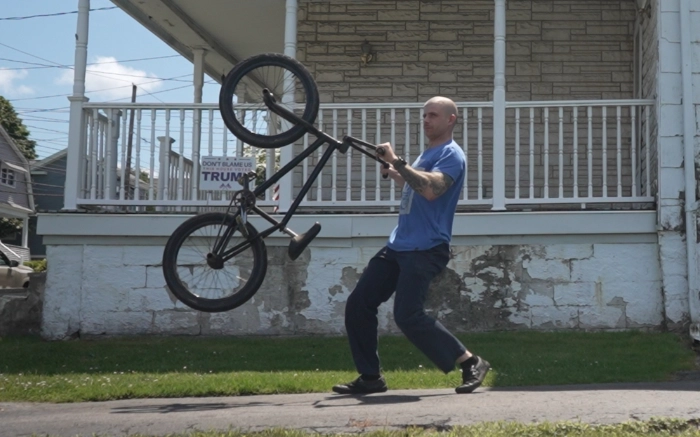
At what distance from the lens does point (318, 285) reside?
28.3ft

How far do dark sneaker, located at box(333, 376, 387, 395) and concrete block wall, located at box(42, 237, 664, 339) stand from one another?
9.92ft

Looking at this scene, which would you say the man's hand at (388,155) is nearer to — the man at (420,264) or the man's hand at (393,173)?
the man at (420,264)

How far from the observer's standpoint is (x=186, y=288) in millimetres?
5930

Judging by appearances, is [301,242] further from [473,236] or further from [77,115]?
[77,115]

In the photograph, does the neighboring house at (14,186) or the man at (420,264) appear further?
the neighboring house at (14,186)

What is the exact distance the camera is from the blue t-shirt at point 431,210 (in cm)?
523

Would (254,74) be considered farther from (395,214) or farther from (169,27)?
(169,27)

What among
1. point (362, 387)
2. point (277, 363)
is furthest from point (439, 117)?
point (277, 363)

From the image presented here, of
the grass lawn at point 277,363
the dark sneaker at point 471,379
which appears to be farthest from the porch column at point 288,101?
the dark sneaker at point 471,379

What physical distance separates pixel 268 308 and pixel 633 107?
4.03m

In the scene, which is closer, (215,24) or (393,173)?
(393,173)

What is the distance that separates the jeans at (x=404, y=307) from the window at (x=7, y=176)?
3983 centimetres

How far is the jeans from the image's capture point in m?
5.16

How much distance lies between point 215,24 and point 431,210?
25.2ft
